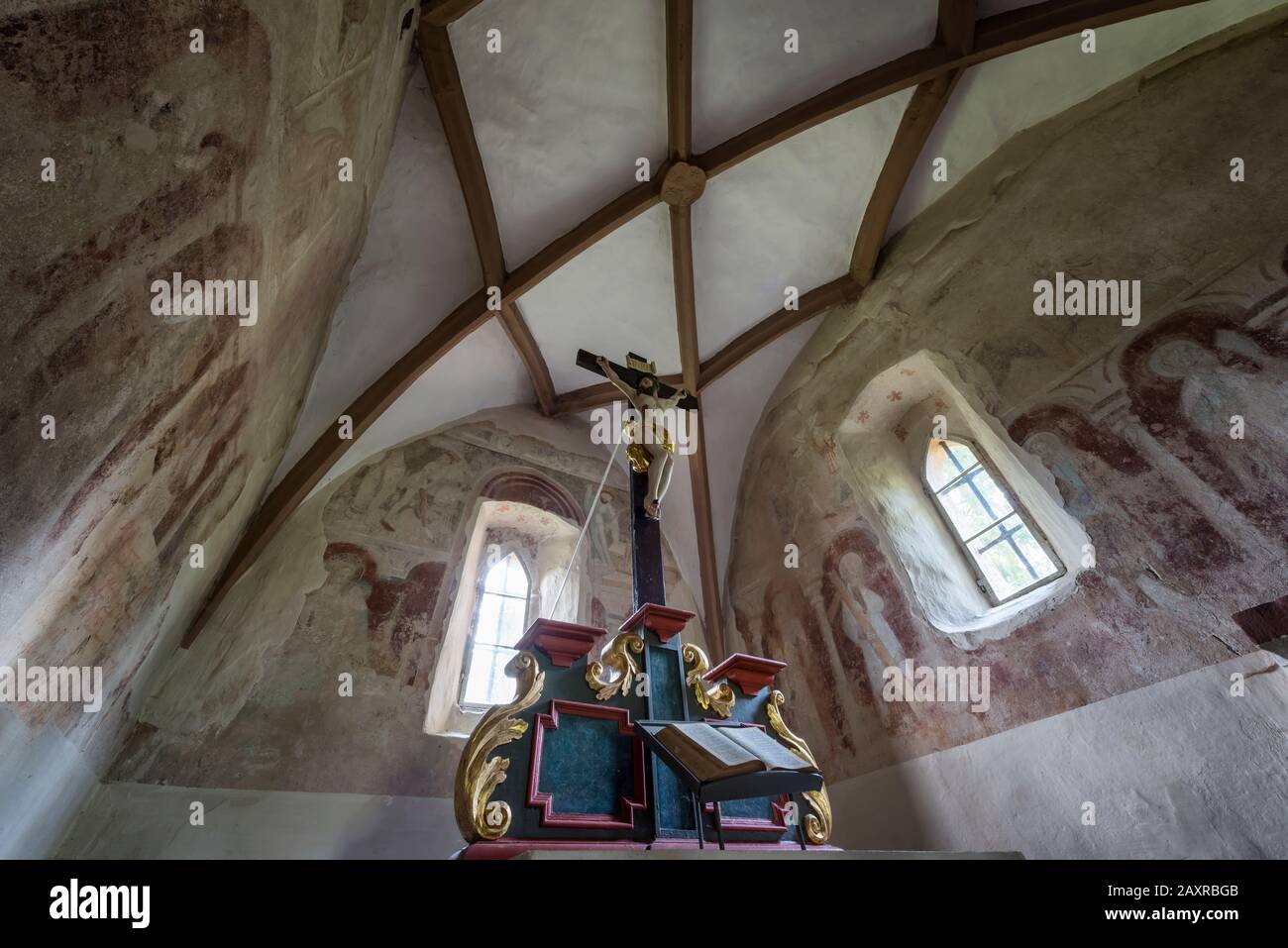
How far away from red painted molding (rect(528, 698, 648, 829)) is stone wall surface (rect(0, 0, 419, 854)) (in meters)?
2.20

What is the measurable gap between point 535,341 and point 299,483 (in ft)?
11.2

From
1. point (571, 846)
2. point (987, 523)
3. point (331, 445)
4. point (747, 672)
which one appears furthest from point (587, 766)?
point (987, 523)

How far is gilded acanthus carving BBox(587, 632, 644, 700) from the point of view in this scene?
144 inches

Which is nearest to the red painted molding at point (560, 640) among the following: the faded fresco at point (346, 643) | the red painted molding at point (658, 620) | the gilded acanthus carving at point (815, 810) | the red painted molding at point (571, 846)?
the red painted molding at point (658, 620)

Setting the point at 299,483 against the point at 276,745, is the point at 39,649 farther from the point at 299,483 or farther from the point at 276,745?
the point at 299,483

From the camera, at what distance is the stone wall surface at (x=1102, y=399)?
3.70 m

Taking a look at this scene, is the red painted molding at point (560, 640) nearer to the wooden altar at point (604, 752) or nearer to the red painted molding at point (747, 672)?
the wooden altar at point (604, 752)

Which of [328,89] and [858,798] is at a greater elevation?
[328,89]

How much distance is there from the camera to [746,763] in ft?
7.94

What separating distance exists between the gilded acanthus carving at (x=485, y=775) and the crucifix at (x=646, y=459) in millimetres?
1355

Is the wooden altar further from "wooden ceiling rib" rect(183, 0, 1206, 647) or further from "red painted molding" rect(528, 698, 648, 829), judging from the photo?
"wooden ceiling rib" rect(183, 0, 1206, 647)

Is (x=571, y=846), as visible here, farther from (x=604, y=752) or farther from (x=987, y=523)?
(x=987, y=523)
